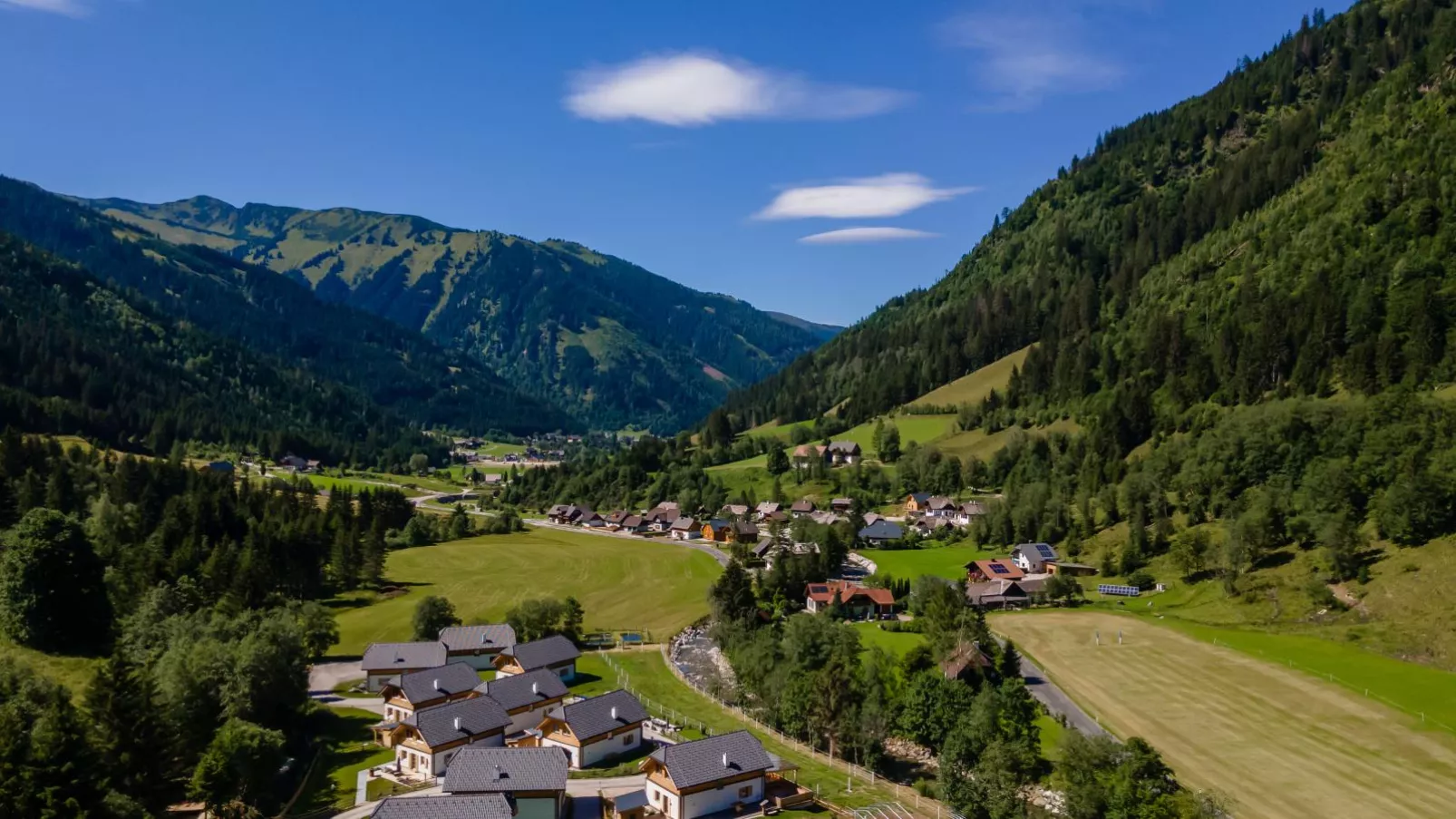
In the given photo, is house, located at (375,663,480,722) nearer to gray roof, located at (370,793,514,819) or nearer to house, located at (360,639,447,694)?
house, located at (360,639,447,694)

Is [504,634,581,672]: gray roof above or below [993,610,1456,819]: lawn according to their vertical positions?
below

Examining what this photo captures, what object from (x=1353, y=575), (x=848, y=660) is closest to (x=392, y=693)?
(x=848, y=660)

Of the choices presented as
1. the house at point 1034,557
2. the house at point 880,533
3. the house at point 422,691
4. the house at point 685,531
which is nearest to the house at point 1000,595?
the house at point 1034,557

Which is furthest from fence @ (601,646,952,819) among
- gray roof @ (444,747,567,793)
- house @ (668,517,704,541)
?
house @ (668,517,704,541)

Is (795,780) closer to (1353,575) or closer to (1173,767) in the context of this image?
(1173,767)

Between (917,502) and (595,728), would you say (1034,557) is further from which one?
(595,728)

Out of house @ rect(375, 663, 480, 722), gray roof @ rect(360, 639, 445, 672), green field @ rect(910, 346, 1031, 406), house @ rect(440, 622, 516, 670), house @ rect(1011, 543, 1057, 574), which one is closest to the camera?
house @ rect(375, 663, 480, 722)
